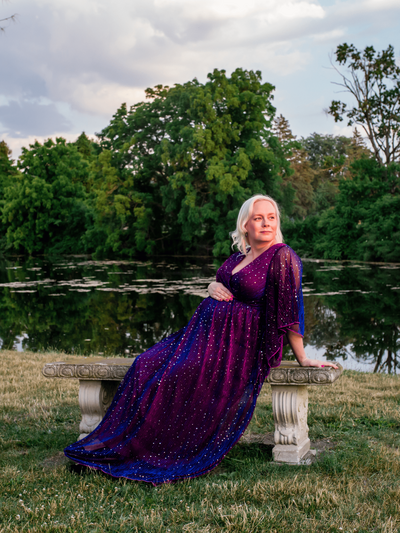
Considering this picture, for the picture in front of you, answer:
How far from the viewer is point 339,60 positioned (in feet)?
93.6

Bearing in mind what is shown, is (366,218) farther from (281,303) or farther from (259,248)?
(281,303)

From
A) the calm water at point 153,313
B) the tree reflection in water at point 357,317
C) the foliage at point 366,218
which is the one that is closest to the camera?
the tree reflection in water at point 357,317

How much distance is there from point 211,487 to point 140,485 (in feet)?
1.34

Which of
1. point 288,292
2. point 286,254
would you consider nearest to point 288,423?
point 288,292

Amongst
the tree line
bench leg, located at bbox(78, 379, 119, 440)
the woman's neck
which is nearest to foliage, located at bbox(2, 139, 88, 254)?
the tree line

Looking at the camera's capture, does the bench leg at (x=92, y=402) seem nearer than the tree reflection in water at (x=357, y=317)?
Yes

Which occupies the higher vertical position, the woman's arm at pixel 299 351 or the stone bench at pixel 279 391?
the woman's arm at pixel 299 351

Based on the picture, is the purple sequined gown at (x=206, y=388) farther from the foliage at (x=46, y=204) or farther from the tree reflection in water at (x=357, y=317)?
the foliage at (x=46, y=204)

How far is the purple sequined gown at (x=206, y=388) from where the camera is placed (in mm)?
3127

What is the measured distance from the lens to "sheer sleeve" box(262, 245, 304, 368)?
3119 mm

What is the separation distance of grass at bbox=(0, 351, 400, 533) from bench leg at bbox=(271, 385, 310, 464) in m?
0.12

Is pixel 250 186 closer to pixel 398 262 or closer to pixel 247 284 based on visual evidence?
pixel 398 262

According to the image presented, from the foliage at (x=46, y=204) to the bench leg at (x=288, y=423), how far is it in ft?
123

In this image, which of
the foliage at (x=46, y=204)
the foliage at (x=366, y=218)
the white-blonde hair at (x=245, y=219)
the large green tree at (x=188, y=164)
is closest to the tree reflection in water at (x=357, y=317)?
the white-blonde hair at (x=245, y=219)
